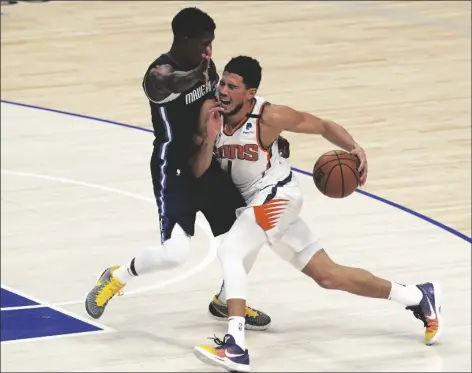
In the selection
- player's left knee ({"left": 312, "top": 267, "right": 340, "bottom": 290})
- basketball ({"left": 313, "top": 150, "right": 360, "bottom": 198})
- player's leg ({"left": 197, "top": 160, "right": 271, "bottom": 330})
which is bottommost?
player's left knee ({"left": 312, "top": 267, "right": 340, "bottom": 290})

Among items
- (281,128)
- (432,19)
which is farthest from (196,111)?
(432,19)

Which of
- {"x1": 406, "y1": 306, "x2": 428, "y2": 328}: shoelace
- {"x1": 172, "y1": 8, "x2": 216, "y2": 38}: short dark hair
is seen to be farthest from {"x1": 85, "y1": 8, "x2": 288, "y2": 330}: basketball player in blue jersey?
{"x1": 406, "y1": 306, "x2": 428, "y2": 328}: shoelace

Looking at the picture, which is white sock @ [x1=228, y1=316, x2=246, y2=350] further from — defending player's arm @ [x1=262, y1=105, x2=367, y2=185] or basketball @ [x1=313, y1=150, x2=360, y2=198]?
defending player's arm @ [x1=262, y1=105, x2=367, y2=185]

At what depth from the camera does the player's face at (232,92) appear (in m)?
8.22

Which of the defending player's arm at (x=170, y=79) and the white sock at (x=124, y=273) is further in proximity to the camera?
the white sock at (x=124, y=273)

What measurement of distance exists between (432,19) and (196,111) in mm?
12046

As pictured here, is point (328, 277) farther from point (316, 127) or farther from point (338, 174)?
point (316, 127)

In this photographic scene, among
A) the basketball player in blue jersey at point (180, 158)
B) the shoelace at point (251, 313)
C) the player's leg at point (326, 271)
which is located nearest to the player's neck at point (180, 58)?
the basketball player in blue jersey at point (180, 158)

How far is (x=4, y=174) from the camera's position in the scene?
43.4ft

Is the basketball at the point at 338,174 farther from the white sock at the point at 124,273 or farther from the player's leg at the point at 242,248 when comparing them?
the white sock at the point at 124,273

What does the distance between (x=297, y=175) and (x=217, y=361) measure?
16.1 feet

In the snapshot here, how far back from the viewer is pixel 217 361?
327 inches

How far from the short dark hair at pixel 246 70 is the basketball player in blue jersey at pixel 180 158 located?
17cm

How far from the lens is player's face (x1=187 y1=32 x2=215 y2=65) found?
8047 mm
